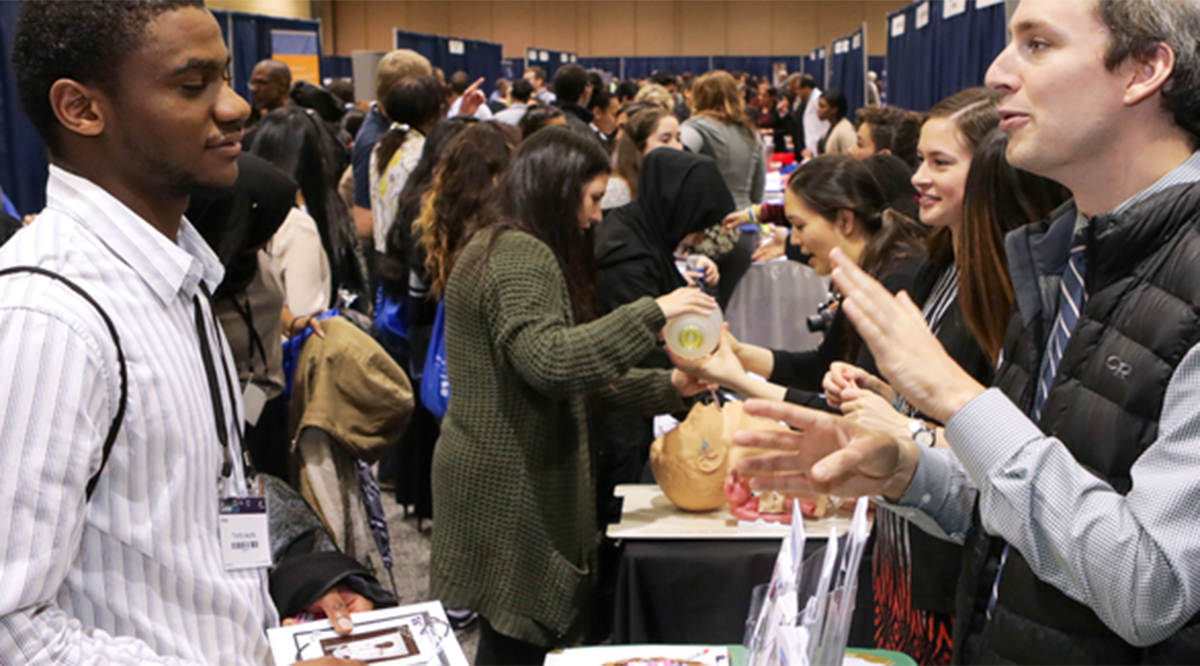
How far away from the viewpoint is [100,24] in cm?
108

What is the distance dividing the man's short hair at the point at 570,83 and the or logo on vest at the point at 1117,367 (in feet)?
20.5

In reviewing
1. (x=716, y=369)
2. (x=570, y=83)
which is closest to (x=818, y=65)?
(x=570, y=83)

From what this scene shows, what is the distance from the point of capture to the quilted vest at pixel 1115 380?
42.4 inches

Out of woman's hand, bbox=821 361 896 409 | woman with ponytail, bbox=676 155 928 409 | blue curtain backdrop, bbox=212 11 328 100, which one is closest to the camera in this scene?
woman's hand, bbox=821 361 896 409

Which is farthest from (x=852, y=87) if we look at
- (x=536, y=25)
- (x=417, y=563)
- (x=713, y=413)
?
(x=536, y=25)

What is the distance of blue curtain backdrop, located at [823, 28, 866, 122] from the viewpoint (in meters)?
10.5

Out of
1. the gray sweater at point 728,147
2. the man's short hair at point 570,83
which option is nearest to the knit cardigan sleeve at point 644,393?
the gray sweater at point 728,147

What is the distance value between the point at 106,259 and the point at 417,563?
3.00 metres

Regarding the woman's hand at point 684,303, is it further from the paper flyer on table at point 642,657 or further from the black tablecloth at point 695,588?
the paper flyer on table at point 642,657

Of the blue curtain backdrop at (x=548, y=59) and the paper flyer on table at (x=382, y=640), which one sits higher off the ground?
the blue curtain backdrop at (x=548, y=59)

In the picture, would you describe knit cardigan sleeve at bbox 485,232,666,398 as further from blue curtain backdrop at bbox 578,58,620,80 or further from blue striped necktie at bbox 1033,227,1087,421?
blue curtain backdrop at bbox 578,58,620,80

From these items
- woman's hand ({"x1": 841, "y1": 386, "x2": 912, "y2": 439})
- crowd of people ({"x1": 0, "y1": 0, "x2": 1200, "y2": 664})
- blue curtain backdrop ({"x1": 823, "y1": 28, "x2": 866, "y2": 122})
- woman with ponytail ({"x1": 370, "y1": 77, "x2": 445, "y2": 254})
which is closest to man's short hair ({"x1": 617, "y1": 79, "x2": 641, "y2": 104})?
blue curtain backdrop ({"x1": 823, "y1": 28, "x2": 866, "y2": 122})

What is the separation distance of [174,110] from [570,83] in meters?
6.23

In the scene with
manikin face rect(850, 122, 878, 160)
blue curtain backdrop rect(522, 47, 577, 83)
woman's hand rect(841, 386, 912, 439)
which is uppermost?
blue curtain backdrop rect(522, 47, 577, 83)
